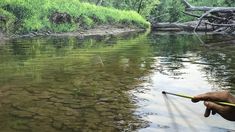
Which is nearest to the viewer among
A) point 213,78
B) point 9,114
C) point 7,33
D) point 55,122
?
point 55,122

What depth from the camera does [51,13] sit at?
2389 centimetres

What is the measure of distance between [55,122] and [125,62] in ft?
15.8

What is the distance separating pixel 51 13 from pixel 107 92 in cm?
1925

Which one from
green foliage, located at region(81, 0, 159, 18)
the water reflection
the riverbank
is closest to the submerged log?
the riverbank

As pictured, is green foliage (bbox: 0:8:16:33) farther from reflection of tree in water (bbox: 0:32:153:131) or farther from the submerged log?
the submerged log

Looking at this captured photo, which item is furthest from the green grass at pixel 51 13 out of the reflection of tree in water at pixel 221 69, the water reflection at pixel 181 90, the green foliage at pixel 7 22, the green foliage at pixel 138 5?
the reflection of tree in water at pixel 221 69

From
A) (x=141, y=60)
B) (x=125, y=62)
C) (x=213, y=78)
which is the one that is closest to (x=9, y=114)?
(x=213, y=78)

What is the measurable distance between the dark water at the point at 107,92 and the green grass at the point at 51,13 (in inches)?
499

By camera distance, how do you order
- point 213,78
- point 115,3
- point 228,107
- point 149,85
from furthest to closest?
point 115,3, point 213,78, point 149,85, point 228,107

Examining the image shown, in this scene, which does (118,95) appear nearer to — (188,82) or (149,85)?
(149,85)

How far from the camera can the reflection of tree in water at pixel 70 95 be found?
4.00 meters

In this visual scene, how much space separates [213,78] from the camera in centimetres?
650

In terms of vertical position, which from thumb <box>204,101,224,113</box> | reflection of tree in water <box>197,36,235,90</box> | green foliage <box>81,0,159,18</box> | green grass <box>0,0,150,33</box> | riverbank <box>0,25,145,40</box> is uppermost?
green foliage <box>81,0,159,18</box>

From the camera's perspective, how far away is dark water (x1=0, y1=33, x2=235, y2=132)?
399 centimetres
